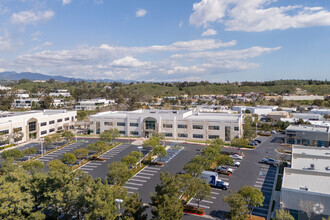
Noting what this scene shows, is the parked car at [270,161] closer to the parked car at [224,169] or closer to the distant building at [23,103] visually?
the parked car at [224,169]

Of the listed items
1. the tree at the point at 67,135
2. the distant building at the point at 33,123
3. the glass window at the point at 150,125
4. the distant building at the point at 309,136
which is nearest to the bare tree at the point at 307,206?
the distant building at the point at 309,136

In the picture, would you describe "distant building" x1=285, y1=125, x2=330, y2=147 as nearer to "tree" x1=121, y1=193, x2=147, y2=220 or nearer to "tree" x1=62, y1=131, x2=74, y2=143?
"tree" x1=121, y1=193, x2=147, y2=220

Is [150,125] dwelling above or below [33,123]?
below

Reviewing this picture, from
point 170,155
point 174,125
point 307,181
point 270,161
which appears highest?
point 174,125

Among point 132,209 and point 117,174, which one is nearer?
point 132,209

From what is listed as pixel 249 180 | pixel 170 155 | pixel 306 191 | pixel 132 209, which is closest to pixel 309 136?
pixel 249 180

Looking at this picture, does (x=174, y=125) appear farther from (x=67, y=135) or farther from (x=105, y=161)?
(x=67, y=135)
